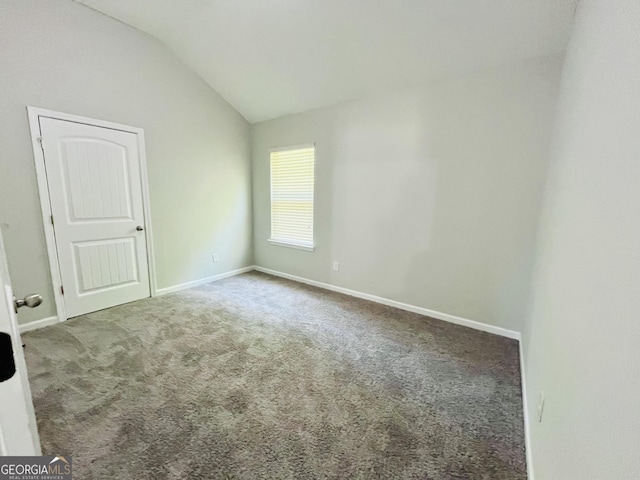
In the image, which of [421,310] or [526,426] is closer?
[526,426]

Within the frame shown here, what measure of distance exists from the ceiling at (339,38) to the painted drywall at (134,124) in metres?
0.29

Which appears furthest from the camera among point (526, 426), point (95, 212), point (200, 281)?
point (200, 281)

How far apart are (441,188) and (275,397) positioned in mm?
2414

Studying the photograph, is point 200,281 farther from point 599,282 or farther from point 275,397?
point 599,282

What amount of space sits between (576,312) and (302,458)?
4.49 ft

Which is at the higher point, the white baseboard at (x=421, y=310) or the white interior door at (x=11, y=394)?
the white interior door at (x=11, y=394)

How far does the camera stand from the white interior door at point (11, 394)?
0.51 metres

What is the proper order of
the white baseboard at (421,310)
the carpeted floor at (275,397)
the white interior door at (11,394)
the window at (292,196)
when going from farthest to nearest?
the window at (292,196), the white baseboard at (421,310), the carpeted floor at (275,397), the white interior door at (11,394)

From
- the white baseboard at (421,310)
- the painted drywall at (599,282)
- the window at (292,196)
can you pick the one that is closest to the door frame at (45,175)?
the window at (292,196)

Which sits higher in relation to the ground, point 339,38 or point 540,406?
point 339,38

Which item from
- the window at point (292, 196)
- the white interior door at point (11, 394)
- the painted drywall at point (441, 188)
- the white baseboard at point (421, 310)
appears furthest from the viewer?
the window at point (292, 196)

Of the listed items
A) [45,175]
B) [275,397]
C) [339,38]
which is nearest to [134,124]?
[45,175]

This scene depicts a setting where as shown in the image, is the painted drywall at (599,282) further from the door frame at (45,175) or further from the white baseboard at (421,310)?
the door frame at (45,175)

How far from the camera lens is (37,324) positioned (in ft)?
8.35
